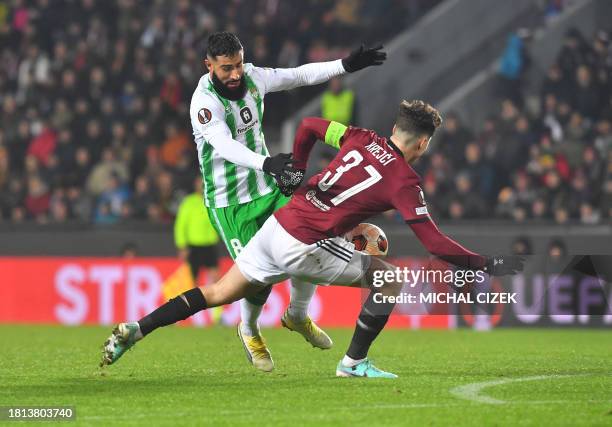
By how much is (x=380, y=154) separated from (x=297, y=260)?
86cm

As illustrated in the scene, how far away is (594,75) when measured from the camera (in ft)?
58.4

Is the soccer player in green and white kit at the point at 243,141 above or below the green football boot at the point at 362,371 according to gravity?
above

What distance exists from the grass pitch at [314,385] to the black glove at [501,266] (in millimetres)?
720

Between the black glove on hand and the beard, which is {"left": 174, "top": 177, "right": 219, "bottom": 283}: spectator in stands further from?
the black glove on hand

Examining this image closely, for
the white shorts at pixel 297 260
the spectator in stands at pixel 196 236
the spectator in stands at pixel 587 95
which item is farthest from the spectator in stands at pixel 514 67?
the white shorts at pixel 297 260

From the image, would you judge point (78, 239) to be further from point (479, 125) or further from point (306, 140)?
point (306, 140)

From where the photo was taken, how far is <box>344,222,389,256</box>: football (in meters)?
8.66

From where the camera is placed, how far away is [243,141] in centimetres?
913

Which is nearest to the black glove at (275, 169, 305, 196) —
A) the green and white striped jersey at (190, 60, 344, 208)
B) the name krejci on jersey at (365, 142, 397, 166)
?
the name krejci on jersey at (365, 142, 397, 166)

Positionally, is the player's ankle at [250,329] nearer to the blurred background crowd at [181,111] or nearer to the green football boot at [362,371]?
the green football boot at [362,371]

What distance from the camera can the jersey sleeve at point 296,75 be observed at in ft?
30.3

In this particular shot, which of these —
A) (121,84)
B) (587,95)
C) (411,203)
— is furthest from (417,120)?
(121,84)

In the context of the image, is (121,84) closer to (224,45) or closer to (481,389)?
(224,45)

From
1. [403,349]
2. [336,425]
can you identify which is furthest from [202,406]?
[403,349]
